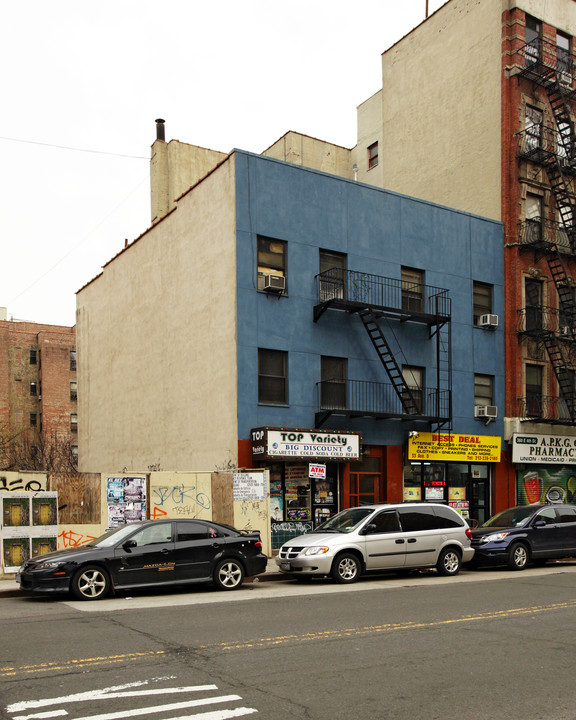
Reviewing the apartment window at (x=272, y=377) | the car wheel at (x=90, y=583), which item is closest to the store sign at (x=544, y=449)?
the apartment window at (x=272, y=377)

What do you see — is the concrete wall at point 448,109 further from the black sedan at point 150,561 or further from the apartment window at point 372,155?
the black sedan at point 150,561

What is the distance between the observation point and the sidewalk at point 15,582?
47.2ft

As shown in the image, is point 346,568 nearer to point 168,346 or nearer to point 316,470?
point 316,470

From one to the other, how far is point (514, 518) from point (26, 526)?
11.8 m

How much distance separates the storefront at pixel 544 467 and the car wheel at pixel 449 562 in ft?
34.3

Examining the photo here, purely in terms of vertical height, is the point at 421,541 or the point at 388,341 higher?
the point at 388,341

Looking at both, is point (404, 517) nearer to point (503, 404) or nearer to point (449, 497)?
point (449, 497)

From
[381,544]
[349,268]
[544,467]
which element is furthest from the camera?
[544,467]

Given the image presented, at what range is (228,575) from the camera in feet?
48.9

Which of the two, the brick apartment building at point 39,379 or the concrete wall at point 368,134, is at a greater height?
the concrete wall at point 368,134

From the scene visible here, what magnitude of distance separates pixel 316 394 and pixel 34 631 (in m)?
14.2

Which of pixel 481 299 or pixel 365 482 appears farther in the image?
pixel 481 299

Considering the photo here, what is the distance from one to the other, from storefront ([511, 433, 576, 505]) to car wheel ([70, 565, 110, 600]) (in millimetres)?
17662

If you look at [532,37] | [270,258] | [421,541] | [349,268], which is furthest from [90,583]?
[532,37]
